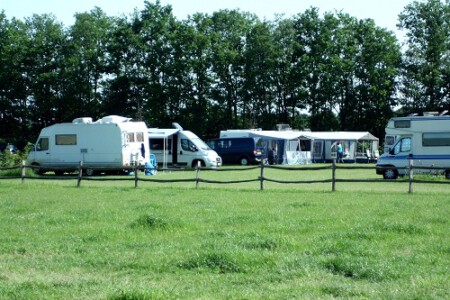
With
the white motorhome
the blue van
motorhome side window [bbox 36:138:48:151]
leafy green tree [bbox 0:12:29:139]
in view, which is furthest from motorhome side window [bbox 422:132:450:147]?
leafy green tree [bbox 0:12:29:139]

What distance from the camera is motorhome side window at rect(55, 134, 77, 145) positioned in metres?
30.9

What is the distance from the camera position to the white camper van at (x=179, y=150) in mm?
35656

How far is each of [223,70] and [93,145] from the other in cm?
2425

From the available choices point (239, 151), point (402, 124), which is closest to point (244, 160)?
point (239, 151)

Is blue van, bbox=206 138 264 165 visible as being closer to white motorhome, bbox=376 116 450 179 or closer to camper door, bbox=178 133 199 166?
camper door, bbox=178 133 199 166

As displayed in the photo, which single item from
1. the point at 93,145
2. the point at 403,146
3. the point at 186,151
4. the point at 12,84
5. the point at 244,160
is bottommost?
the point at 244,160

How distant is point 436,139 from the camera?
2639 centimetres

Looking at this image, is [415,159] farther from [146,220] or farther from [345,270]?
[345,270]

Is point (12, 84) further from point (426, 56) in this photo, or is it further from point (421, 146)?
point (421, 146)

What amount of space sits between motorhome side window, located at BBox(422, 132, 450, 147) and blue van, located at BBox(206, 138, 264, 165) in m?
15.5

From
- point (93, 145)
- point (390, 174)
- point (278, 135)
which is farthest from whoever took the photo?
point (278, 135)

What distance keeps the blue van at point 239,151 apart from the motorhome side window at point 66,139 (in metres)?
13.2

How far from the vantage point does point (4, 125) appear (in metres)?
53.7

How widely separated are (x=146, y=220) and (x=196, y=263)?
11.1ft
